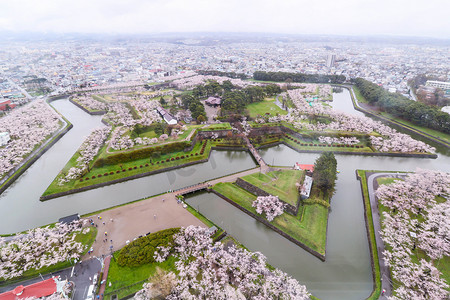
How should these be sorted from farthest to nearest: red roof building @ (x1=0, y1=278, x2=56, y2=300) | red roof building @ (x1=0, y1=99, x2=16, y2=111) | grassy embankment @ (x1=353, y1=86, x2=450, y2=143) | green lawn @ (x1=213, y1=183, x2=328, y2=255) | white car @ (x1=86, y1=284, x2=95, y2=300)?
red roof building @ (x1=0, y1=99, x2=16, y2=111) → grassy embankment @ (x1=353, y1=86, x2=450, y2=143) → green lawn @ (x1=213, y1=183, x2=328, y2=255) → white car @ (x1=86, y1=284, x2=95, y2=300) → red roof building @ (x1=0, y1=278, x2=56, y2=300)

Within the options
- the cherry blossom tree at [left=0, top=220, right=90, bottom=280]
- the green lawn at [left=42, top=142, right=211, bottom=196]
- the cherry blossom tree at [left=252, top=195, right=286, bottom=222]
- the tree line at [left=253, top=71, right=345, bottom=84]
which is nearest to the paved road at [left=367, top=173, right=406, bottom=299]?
the cherry blossom tree at [left=252, top=195, right=286, bottom=222]

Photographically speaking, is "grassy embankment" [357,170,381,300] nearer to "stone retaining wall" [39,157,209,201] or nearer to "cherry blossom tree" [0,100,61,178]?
"stone retaining wall" [39,157,209,201]

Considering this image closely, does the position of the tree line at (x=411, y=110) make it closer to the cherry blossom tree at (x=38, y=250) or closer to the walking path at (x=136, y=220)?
the walking path at (x=136, y=220)

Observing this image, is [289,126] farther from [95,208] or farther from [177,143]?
[95,208]

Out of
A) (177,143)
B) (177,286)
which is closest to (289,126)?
(177,143)

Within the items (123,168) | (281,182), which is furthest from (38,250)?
(281,182)

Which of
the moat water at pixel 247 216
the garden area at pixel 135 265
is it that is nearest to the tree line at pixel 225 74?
the moat water at pixel 247 216

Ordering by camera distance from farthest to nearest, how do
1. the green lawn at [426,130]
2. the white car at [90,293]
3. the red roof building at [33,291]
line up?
the green lawn at [426,130] < the white car at [90,293] < the red roof building at [33,291]
